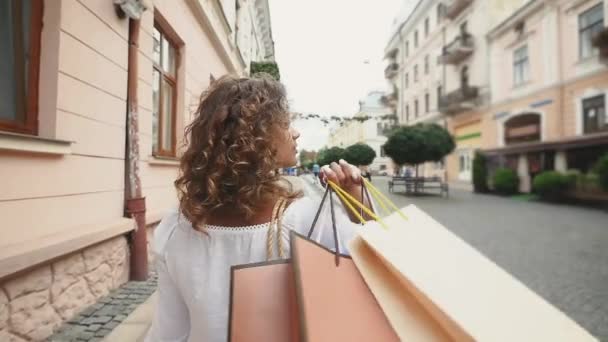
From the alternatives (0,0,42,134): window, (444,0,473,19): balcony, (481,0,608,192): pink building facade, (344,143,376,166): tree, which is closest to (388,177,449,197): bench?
(344,143,376,166): tree

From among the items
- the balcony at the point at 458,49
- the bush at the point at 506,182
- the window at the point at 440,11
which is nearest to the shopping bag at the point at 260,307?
the bush at the point at 506,182

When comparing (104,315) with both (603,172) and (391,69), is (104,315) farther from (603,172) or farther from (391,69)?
(603,172)

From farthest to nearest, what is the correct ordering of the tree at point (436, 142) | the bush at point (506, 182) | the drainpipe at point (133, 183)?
the bush at point (506, 182)
the tree at point (436, 142)
the drainpipe at point (133, 183)

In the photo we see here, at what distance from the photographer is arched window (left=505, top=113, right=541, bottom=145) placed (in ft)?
54.1

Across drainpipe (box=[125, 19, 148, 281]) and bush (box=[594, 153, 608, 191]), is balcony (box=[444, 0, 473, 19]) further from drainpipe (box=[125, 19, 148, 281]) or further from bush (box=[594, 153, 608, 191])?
drainpipe (box=[125, 19, 148, 281])

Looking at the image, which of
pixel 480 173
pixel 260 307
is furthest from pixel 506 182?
pixel 260 307

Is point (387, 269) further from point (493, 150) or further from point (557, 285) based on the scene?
point (493, 150)

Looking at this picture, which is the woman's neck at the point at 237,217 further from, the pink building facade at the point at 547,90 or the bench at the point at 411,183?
the pink building facade at the point at 547,90

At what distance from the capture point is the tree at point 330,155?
168 cm

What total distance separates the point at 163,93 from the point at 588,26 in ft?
54.6

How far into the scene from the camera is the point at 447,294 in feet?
1.83

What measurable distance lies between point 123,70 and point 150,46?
885 mm

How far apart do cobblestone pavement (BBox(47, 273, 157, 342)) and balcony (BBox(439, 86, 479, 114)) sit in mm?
21297

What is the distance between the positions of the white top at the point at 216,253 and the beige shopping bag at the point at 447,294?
161 millimetres
